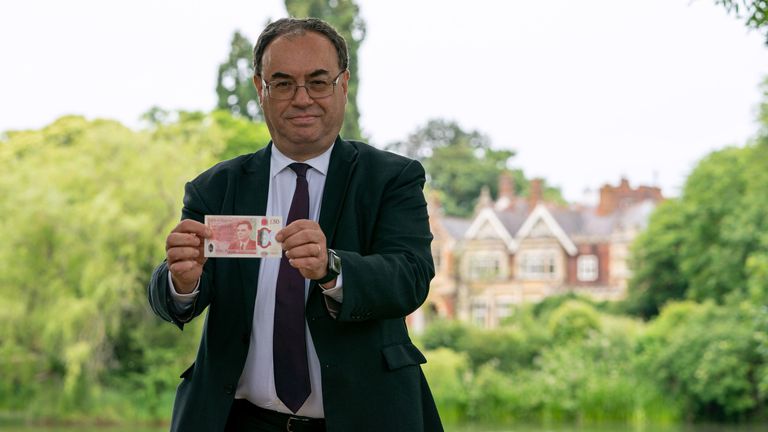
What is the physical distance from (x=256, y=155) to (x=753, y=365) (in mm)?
29825

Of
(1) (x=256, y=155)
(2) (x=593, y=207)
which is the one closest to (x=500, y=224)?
(2) (x=593, y=207)

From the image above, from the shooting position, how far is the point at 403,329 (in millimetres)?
3342

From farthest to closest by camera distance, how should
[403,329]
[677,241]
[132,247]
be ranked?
1. [677,241]
2. [132,247]
3. [403,329]

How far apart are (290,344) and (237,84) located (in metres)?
51.3

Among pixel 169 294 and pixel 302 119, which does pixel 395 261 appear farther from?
pixel 169 294

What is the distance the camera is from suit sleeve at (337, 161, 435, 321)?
120 inches

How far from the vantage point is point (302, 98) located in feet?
10.7

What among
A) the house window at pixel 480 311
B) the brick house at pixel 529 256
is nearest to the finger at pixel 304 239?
the brick house at pixel 529 256

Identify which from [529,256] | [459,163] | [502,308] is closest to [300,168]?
[502,308]

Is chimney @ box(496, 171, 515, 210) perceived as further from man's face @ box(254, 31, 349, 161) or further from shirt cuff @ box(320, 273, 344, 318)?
shirt cuff @ box(320, 273, 344, 318)

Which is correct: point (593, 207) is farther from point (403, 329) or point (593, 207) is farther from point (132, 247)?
point (403, 329)

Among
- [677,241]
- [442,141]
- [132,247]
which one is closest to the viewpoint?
[132,247]

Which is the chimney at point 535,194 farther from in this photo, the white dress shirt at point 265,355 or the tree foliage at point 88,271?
the white dress shirt at point 265,355

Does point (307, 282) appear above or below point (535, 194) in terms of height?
below
